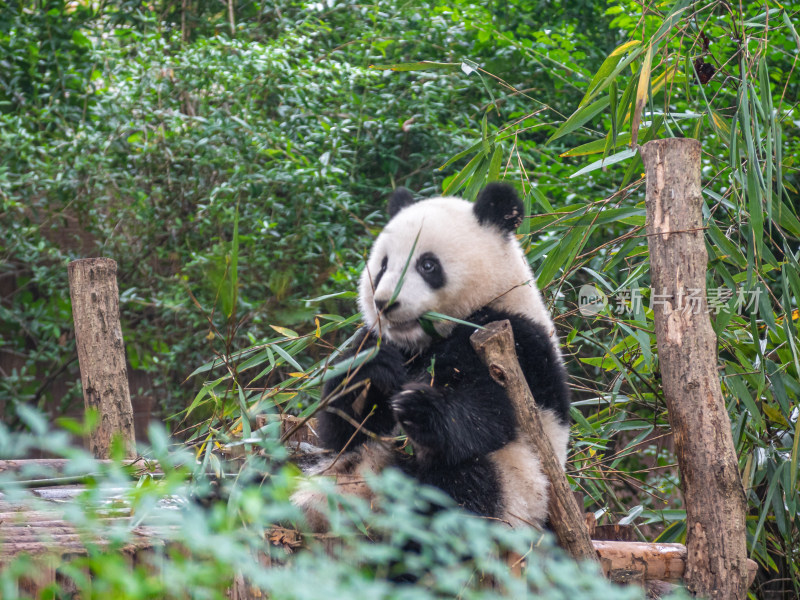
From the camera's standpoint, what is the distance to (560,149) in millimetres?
4625

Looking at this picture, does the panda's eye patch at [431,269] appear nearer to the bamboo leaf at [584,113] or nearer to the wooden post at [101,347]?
the bamboo leaf at [584,113]

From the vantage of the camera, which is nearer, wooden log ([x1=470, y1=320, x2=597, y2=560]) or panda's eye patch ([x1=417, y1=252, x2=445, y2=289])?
wooden log ([x1=470, y1=320, x2=597, y2=560])

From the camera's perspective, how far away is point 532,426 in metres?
1.79

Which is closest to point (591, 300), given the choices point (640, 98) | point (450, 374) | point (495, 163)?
point (495, 163)

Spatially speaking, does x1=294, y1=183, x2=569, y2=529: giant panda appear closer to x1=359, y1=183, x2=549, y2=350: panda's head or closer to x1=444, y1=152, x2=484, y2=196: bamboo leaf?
x1=359, y1=183, x2=549, y2=350: panda's head

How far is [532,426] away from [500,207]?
2.19ft

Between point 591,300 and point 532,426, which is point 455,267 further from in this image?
point 591,300

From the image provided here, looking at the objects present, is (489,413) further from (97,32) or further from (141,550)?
(97,32)

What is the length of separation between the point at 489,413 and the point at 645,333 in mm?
901

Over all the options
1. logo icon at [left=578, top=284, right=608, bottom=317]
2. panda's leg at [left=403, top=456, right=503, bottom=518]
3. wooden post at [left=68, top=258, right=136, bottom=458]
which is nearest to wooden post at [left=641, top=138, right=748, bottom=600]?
logo icon at [left=578, top=284, right=608, bottom=317]

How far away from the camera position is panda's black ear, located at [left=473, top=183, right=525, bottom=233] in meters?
2.15

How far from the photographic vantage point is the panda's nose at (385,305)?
198 cm

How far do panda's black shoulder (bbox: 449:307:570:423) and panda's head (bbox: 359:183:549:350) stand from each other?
7 centimetres

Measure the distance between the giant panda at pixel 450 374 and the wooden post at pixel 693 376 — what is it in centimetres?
33
